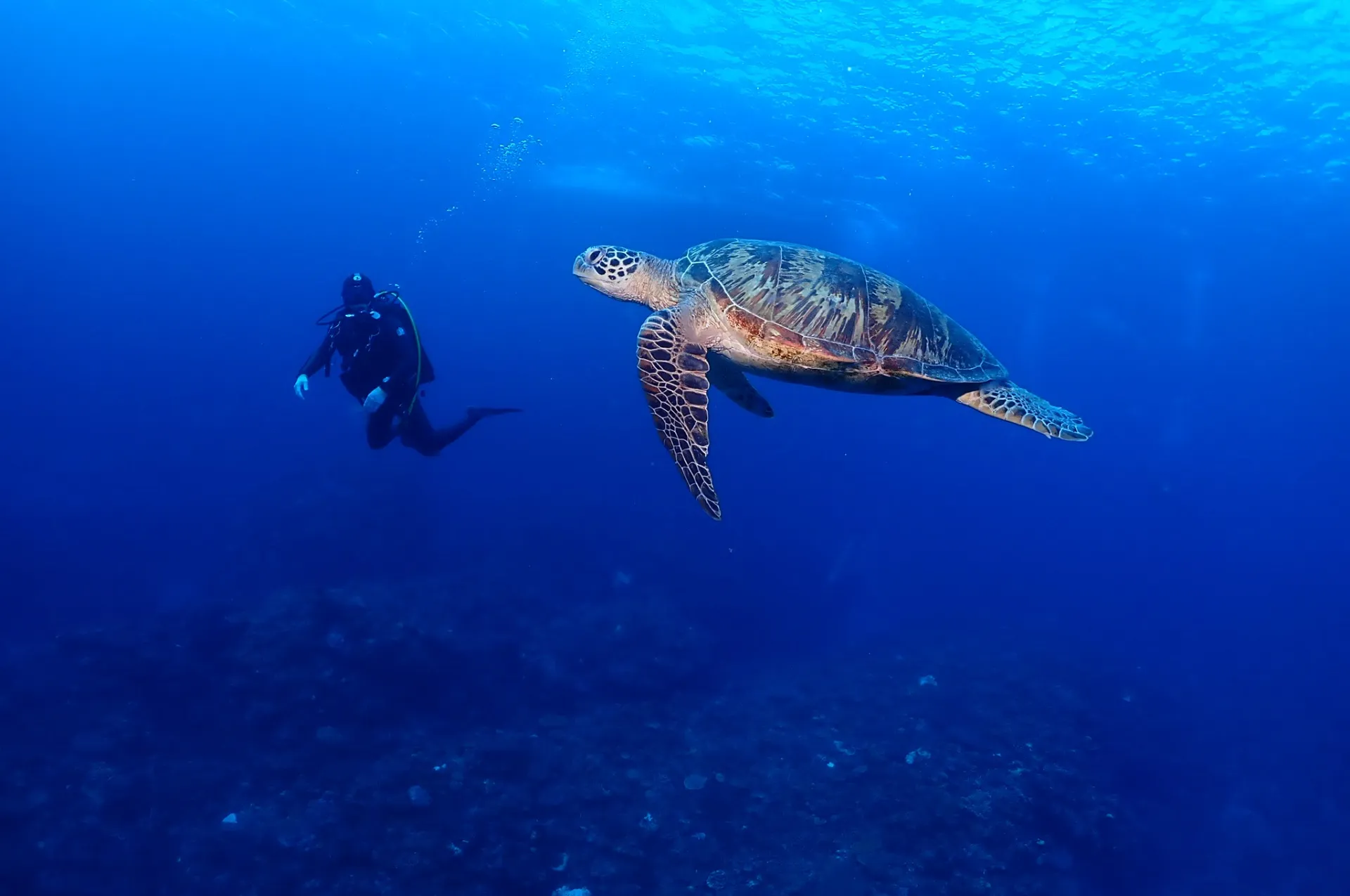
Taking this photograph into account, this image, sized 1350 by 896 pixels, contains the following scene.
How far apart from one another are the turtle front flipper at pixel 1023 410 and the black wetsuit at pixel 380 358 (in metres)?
6.82

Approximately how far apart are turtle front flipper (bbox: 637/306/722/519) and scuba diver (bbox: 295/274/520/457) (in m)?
4.47

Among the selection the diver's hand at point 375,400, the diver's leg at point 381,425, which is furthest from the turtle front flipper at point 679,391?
the diver's leg at point 381,425

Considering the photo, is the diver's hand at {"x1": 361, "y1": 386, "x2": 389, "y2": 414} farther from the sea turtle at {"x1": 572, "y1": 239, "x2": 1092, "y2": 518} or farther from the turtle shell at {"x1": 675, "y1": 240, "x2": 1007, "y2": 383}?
the turtle shell at {"x1": 675, "y1": 240, "x2": 1007, "y2": 383}

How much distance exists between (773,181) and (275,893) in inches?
1136

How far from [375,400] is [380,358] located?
1.86 ft

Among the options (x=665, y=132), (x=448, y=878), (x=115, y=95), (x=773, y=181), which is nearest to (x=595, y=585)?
(x=448, y=878)

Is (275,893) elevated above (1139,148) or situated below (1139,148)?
below

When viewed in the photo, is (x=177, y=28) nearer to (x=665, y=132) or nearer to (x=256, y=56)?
(x=256, y=56)

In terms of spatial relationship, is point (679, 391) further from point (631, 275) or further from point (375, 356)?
point (375, 356)

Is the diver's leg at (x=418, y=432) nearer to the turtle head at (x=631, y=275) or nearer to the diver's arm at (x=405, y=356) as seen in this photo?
the diver's arm at (x=405, y=356)

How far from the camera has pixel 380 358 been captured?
862cm

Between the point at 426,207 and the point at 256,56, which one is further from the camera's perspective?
the point at 426,207

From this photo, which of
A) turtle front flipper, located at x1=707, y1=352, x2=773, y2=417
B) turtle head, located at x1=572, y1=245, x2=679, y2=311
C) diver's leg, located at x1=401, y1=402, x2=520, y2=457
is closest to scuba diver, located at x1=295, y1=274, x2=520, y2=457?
diver's leg, located at x1=401, y1=402, x2=520, y2=457

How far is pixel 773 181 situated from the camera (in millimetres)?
28766
